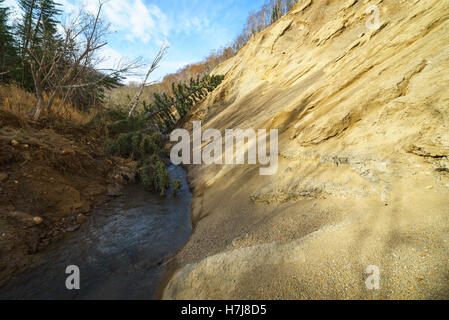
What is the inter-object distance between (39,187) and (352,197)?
17.3ft

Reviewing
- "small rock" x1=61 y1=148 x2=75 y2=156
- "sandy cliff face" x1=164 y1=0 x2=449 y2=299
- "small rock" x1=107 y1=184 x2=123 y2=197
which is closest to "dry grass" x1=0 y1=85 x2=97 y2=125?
"small rock" x1=61 y1=148 x2=75 y2=156

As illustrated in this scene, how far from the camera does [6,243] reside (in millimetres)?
2303

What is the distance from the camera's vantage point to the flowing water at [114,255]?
2152mm

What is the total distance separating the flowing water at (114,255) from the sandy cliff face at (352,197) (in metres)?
0.50

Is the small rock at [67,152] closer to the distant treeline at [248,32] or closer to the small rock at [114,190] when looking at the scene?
the small rock at [114,190]

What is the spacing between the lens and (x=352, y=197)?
2018 mm

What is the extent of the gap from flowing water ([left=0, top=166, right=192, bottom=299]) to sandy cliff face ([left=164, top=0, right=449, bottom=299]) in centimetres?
50

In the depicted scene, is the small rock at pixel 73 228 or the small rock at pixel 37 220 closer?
the small rock at pixel 37 220

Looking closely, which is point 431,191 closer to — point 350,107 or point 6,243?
point 350,107

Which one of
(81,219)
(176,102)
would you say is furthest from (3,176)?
(176,102)

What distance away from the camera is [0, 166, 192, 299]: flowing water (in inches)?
84.7

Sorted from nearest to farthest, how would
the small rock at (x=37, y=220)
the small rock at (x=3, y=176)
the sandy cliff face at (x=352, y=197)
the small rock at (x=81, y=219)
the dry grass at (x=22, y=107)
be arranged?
the sandy cliff face at (x=352, y=197) < the small rock at (x=37, y=220) < the small rock at (x=3, y=176) < the small rock at (x=81, y=219) < the dry grass at (x=22, y=107)

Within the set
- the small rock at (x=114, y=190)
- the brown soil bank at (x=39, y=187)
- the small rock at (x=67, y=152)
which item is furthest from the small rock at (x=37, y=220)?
the small rock at (x=67, y=152)

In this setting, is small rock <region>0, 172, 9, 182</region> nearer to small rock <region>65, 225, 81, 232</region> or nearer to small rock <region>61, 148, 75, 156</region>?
small rock <region>61, 148, 75, 156</region>
